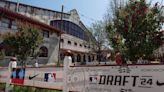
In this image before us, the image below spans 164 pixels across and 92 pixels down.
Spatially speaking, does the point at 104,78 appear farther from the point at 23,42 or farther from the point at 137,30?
the point at 23,42

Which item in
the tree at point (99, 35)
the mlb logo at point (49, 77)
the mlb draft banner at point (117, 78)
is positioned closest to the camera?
the mlb draft banner at point (117, 78)

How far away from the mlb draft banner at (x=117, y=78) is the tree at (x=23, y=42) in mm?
9316

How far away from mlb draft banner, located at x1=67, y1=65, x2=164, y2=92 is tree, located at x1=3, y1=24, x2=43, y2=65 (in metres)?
9.32

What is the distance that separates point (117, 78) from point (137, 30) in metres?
3.92

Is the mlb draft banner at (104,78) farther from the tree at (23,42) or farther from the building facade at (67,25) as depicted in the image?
the building facade at (67,25)

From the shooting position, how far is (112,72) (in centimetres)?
826

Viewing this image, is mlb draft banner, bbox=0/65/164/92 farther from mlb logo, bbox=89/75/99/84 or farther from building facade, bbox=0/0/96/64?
building facade, bbox=0/0/96/64

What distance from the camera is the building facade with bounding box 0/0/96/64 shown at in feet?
140

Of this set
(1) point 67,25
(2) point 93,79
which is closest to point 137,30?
(2) point 93,79

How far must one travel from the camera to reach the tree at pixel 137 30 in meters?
11.3

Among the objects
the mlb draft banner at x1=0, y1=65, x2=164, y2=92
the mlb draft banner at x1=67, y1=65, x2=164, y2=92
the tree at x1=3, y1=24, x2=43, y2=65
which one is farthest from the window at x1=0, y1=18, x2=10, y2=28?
the mlb draft banner at x1=67, y1=65, x2=164, y2=92

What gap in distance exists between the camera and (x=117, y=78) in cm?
806

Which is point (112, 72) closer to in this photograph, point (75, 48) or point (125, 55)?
point (125, 55)

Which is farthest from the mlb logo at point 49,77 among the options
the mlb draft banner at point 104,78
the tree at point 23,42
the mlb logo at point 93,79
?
the tree at point 23,42
